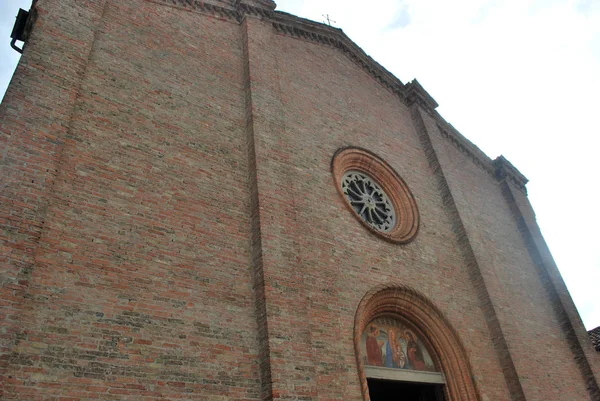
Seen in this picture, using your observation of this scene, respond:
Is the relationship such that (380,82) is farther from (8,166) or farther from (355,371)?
(8,166)

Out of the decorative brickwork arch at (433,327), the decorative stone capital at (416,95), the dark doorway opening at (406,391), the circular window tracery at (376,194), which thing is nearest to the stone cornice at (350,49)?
the decorative stone capital at (416,95)

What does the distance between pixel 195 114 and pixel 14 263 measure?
3.62 meters

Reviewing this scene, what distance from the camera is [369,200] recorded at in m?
9.01

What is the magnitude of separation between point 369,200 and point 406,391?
354 centimetres

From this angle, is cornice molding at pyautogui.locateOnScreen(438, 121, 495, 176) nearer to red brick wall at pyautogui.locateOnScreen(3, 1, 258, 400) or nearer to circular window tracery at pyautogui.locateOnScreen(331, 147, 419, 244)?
circular window tracery at pyautogui.locateOnScreen(331, 147, 419, 244)

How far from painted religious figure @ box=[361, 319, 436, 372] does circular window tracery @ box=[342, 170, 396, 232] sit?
186cm

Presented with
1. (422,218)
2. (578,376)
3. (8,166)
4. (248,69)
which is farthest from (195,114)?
(578,376)

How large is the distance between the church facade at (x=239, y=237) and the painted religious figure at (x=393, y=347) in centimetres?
3

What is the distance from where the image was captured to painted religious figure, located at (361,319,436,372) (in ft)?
23.2

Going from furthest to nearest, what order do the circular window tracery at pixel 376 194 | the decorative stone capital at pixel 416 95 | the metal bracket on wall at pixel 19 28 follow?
the decorative stone capital at pixel 416 95 → the circular window tracery at pixel 376 194 → the metal bracket on wall at pixel 19 28

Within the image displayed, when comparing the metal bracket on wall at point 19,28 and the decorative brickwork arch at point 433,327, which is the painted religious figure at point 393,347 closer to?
the decorative brickwork arch at point 433,327

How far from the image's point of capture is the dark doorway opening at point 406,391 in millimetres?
7496

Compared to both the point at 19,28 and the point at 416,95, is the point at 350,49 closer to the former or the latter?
the point at 416,95

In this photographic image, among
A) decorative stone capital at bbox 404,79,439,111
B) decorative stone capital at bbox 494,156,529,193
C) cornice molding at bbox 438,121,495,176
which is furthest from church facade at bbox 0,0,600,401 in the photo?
decorative stone capital at bbox 494,156,529,193
